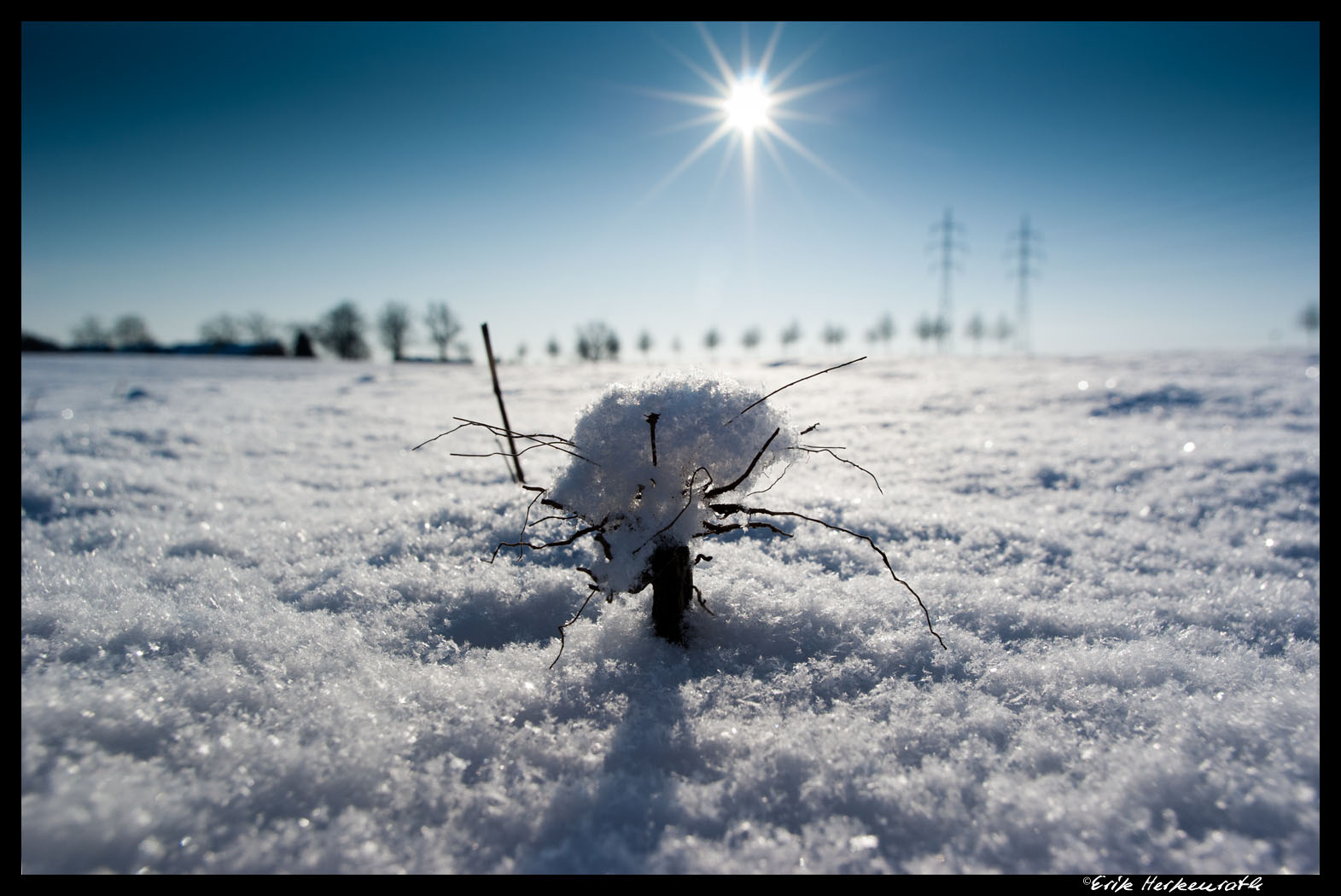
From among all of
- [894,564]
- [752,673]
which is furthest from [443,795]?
[894,564]

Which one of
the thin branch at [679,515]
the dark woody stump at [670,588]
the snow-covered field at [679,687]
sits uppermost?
the thin branch at [679,515]

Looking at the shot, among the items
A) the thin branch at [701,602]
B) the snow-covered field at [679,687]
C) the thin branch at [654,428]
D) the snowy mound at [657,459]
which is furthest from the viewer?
the thin branch at [701,602]

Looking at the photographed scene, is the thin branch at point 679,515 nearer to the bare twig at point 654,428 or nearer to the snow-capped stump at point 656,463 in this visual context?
the snow-capped stump at point 656,463

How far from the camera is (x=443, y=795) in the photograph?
3.88 feet

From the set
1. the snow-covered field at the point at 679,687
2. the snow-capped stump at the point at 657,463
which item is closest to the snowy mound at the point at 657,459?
the snow-capped stump at the point at 657,463

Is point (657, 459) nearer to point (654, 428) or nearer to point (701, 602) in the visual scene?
point (654, 428)

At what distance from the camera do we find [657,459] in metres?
1.56

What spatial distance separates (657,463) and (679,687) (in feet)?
2.09

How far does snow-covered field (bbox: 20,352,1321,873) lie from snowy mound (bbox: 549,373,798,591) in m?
0.22

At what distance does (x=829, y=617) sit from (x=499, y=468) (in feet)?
9.27

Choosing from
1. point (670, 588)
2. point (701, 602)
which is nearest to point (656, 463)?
point (670, 588)

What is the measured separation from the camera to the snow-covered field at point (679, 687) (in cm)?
110

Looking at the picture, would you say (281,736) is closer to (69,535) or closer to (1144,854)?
(1144,854)

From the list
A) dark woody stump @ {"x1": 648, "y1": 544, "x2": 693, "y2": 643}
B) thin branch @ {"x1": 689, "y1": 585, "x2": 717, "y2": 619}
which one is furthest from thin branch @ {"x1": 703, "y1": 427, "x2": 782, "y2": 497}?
thin branch @ {"x1": 689, "y1": 585, "x2": 717, "y2": 619}
